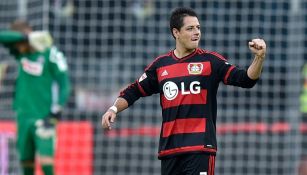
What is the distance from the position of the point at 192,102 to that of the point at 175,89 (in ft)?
0.53

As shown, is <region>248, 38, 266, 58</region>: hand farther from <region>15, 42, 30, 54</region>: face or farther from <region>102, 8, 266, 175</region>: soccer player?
<region>15, 42, 30, 54</region>: face

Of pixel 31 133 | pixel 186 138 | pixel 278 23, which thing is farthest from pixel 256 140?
pixel 186 138

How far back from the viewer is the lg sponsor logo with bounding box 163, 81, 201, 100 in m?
7.30

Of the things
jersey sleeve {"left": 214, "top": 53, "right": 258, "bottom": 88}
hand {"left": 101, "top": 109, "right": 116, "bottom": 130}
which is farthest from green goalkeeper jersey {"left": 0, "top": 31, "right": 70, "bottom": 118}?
jersey sleeve {"left": 214, "top": 53, "right": 258, "bottom": 88}

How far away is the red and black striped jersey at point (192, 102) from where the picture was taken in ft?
23.9

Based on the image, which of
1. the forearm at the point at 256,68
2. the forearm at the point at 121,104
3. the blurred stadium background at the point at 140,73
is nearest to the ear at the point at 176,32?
the forearm at the point at 121,104

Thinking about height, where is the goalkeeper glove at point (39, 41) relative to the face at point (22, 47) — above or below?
above

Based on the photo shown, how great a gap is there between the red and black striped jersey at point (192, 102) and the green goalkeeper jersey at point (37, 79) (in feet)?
13.0

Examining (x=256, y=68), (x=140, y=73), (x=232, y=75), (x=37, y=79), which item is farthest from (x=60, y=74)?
(x=256, y=68)

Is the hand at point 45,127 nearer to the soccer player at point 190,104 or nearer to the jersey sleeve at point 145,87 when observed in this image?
the jersey sleeve at point 145,87

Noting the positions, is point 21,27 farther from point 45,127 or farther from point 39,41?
point 45,127

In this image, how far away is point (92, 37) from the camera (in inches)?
548

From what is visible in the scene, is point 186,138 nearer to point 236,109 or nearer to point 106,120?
point 106,120

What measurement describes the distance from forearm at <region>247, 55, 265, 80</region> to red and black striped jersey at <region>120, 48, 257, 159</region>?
0.83ft
